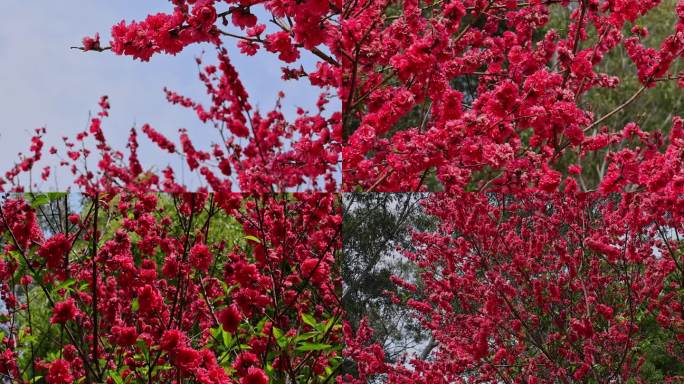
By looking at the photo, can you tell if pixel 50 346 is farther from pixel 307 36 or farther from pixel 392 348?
pixel 307 36

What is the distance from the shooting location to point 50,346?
12.1 ft

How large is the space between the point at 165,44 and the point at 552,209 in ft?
6.05

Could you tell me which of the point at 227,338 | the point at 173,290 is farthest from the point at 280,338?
the point at 173,290

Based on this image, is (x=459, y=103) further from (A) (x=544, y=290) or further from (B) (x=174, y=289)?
(B) (x=174, y=289)

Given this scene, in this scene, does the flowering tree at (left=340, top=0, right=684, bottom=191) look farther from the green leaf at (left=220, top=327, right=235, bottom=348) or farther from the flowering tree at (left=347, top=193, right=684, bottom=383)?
the green leaf at (left=220, top=327, right=235, bottom=348)

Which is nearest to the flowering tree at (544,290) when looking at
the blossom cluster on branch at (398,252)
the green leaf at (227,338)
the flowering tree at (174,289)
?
the blossom cluster on branch at (398,252)

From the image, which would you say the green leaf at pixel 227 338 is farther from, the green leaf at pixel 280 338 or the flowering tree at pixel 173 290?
the green leaf at pixel 280 338

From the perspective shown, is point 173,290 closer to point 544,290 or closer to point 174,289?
point 174,289

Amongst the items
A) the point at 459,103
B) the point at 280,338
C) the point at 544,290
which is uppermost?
the point at 459,103

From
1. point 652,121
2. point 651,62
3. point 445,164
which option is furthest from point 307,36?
point 652,121

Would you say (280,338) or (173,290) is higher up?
(173,290)

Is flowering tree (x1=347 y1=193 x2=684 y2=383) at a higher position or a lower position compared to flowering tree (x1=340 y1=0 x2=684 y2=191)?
lower

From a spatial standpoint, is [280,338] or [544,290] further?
[544,290]

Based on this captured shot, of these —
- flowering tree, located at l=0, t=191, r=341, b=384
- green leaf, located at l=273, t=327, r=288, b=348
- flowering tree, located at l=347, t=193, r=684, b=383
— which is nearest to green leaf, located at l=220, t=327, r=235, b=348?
flowering tree, located at l=0, t=191, r=341, b=384
